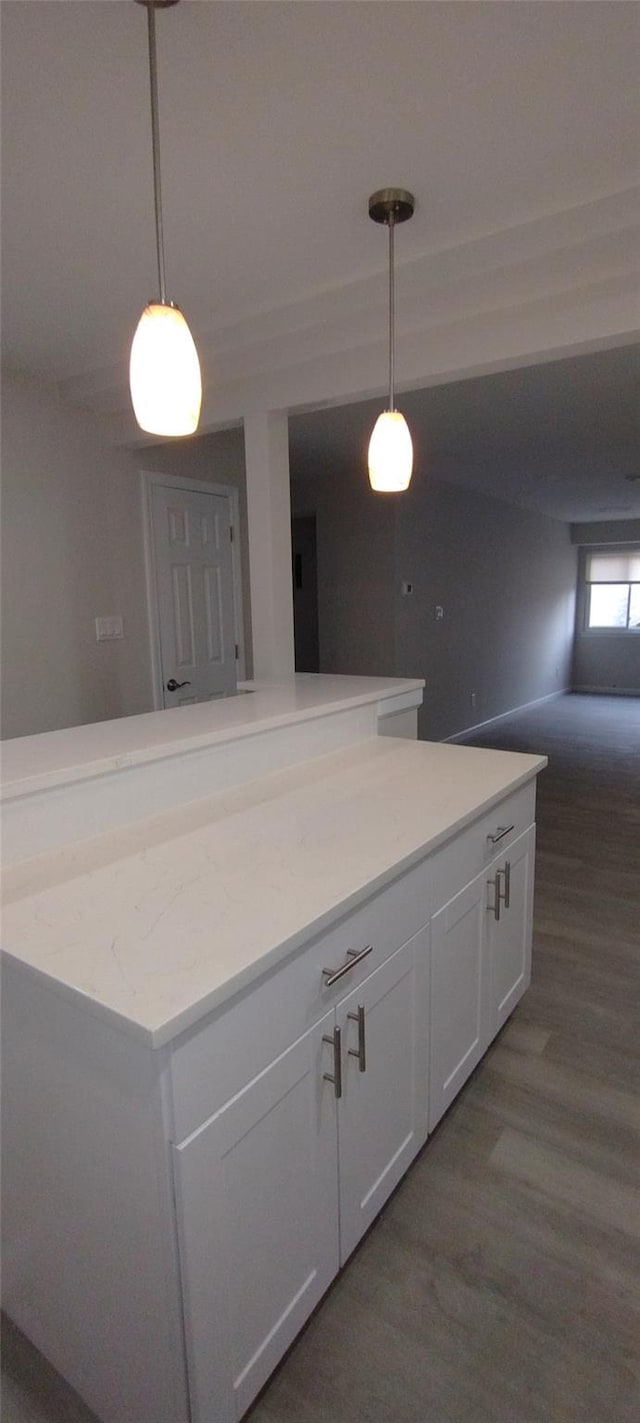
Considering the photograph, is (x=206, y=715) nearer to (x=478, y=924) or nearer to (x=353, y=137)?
(x=478, y=924)

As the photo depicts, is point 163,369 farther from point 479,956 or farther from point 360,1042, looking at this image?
point 479,956

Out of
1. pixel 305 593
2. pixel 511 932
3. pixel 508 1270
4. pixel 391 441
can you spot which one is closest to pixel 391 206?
pixel 391 441

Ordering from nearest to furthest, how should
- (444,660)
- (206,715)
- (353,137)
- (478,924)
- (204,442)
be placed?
1. (353,137)
2. (478,924)
3. (206,715)
4. (204,442)
5. (444,660)

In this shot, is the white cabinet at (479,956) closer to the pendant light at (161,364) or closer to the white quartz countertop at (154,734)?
the white quartz countertop at (154,734)

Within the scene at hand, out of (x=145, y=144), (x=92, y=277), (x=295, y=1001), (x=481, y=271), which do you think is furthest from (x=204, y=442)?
(x=295, y=1001)

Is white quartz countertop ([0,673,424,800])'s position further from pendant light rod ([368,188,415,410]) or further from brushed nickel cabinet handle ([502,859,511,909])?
pendant light rod ([368,188,415,410])

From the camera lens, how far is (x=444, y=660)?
6.13m

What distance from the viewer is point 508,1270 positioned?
Result: 143cm

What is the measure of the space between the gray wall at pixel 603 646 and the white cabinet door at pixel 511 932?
8087 mm

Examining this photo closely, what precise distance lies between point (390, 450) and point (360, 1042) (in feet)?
5.14

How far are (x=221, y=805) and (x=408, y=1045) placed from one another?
690mm

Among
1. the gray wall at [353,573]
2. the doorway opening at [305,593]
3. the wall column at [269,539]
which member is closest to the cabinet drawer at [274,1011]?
the wall column at [269,539]

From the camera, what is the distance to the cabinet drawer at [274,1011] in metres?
0.91

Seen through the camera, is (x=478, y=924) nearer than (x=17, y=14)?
No
